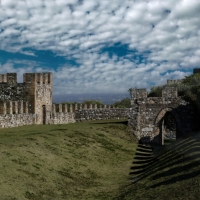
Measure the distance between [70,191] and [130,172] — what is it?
5.24 m

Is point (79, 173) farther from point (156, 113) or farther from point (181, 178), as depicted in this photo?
point (156, 113)

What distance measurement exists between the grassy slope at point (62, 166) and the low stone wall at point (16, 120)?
221 inches

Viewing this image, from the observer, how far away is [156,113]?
103ft

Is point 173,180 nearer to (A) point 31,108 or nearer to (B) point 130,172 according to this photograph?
(B) point 130,172

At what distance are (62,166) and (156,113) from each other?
1617cm

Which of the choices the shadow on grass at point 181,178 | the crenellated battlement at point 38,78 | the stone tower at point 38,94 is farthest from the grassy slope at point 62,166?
the crenellated battlement at point 38,78

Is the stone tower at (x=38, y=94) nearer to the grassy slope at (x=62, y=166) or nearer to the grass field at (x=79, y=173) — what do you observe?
the grassy slope at (x=62, y=166)

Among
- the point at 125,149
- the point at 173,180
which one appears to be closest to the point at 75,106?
the point at 125,149

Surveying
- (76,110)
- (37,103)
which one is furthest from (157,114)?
(37,103)

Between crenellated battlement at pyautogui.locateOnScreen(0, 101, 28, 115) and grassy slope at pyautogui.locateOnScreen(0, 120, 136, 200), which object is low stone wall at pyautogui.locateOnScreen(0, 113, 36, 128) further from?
grassy slope at pyautogui.locateOnScreen(0, 120, 136, 200)

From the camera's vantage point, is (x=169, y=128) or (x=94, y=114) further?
(x=169, y=128)

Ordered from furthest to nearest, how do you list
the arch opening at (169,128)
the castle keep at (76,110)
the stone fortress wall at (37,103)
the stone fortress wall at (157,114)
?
the arch opening at (169,128) < the stone fortress wall at (37,103) < the stone fortress wall at (157,114) < the castle keep at (76,110)

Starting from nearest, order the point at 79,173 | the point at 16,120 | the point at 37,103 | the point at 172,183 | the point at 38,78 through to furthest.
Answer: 1. the point at 172,183
2. the point at 79,173
3. the point at 16,120
4. the point at 37,103
5. the point at 38,78

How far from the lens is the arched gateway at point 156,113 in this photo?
31172mm
